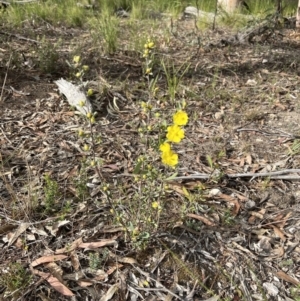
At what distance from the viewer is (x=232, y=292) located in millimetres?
2002

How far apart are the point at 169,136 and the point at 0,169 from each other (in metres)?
1.32

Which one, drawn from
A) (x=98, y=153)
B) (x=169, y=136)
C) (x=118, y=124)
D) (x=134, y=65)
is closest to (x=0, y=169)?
(x=98, y=153)

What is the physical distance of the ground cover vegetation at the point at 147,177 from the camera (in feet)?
6.57

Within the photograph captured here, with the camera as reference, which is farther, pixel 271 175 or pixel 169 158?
pixel 271 175

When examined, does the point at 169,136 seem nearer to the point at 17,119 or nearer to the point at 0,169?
the point at 0,169

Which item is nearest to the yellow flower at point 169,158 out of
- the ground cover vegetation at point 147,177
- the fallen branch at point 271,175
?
the ground cover vegetation at point 147,177

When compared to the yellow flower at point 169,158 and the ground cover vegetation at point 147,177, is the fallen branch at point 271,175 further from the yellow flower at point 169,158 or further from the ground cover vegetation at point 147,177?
the yellow flower at point 169,158

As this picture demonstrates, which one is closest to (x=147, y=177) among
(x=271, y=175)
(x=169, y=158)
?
(x=169, y=158)

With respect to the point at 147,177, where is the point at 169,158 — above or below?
above

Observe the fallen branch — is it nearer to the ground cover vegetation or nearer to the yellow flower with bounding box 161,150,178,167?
the ground cover vegetation

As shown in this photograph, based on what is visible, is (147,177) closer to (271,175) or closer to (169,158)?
(169,158)

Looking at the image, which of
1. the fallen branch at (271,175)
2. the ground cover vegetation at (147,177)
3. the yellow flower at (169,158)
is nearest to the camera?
the yellow flower at (169,158)

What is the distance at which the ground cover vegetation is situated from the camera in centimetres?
200

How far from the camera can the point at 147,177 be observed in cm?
203
